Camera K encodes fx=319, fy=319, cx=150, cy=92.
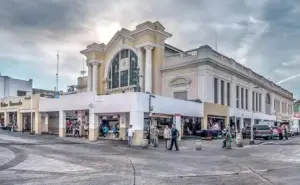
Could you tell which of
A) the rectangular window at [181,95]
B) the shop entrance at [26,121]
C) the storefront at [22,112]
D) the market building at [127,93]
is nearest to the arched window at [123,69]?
the market building at [127,93]

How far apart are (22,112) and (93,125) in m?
18.5

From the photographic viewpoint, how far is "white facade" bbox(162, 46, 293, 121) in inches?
1561

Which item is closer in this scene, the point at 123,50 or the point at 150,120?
the point at 150,120

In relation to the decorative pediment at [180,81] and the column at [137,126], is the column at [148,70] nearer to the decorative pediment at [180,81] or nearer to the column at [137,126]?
the decorative pediment at [180,81]

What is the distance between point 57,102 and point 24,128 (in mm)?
12387

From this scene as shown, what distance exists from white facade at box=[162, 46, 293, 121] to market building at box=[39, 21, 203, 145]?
2.28 meters

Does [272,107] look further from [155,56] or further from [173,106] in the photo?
[173,106]

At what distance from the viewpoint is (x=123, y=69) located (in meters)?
47.2

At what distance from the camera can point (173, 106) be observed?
31438 millimetres

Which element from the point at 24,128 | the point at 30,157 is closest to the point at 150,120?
the point at 30,157

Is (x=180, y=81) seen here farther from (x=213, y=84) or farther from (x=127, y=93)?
(x=127, y=93)

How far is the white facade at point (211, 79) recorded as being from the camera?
39656 millimetres

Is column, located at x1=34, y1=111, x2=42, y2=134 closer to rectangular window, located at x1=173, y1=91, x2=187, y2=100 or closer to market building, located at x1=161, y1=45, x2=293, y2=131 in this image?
market building, located at x1=161, y1=45, x2=293, y2=131

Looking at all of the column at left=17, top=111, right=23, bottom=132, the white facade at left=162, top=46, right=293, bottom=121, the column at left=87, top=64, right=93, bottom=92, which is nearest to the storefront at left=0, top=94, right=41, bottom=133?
the column at left=17, top=111, right=23, bottom=132
